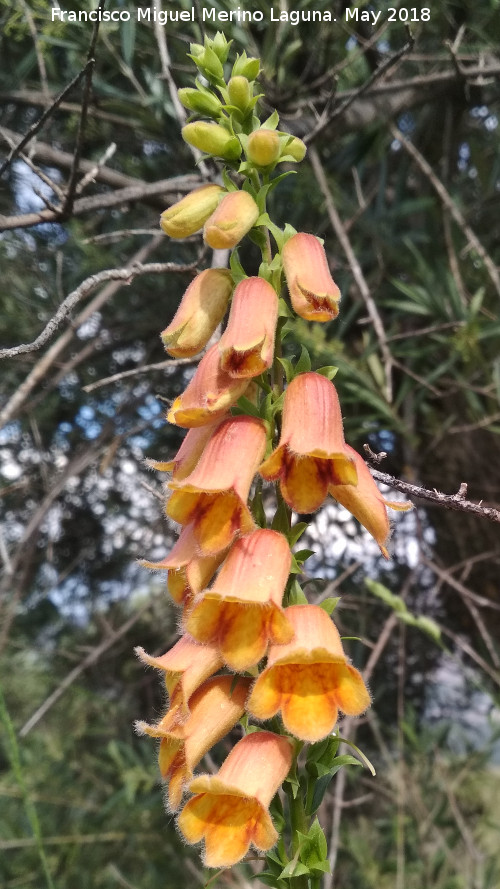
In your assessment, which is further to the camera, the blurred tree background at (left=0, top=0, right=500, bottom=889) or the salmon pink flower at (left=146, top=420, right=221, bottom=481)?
the blurred tree background at (left=0, top=0, right=500, bottom=889)

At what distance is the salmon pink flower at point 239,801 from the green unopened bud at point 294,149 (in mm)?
510

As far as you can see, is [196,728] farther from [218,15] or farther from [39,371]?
[218,15]

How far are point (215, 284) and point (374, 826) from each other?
1.98 m

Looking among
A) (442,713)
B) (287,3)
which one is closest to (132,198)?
(287,3)

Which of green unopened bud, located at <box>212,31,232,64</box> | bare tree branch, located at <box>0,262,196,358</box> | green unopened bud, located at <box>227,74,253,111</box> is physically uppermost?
green unopened bud, located at <box>212,31,232,64</box>

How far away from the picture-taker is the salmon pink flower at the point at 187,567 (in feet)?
2.05

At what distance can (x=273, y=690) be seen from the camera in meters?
0.56

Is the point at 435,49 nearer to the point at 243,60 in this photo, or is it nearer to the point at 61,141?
the point at 61,141

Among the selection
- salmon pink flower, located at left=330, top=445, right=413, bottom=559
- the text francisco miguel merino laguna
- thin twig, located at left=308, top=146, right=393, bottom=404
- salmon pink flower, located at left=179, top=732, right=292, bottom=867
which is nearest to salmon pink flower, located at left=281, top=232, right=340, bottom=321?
salmon pink flower, located at left=330, top=445, right=413, bottom=559

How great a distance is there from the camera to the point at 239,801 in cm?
60

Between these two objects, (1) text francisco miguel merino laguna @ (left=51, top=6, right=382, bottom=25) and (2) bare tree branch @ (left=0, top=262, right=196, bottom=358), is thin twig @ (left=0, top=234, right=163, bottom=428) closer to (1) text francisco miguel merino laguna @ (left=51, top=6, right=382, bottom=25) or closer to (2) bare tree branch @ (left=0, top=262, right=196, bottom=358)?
(2) bare tree branch @ (left=0, top=262, right=196, bottom=358)

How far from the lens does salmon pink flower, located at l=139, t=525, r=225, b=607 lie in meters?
0.62

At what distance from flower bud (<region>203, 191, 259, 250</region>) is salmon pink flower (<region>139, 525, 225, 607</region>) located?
→ 25cm

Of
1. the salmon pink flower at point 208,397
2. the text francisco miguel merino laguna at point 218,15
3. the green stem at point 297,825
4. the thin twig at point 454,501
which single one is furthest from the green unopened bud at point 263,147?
the text francisco miguel merino laguna at point 218,15
